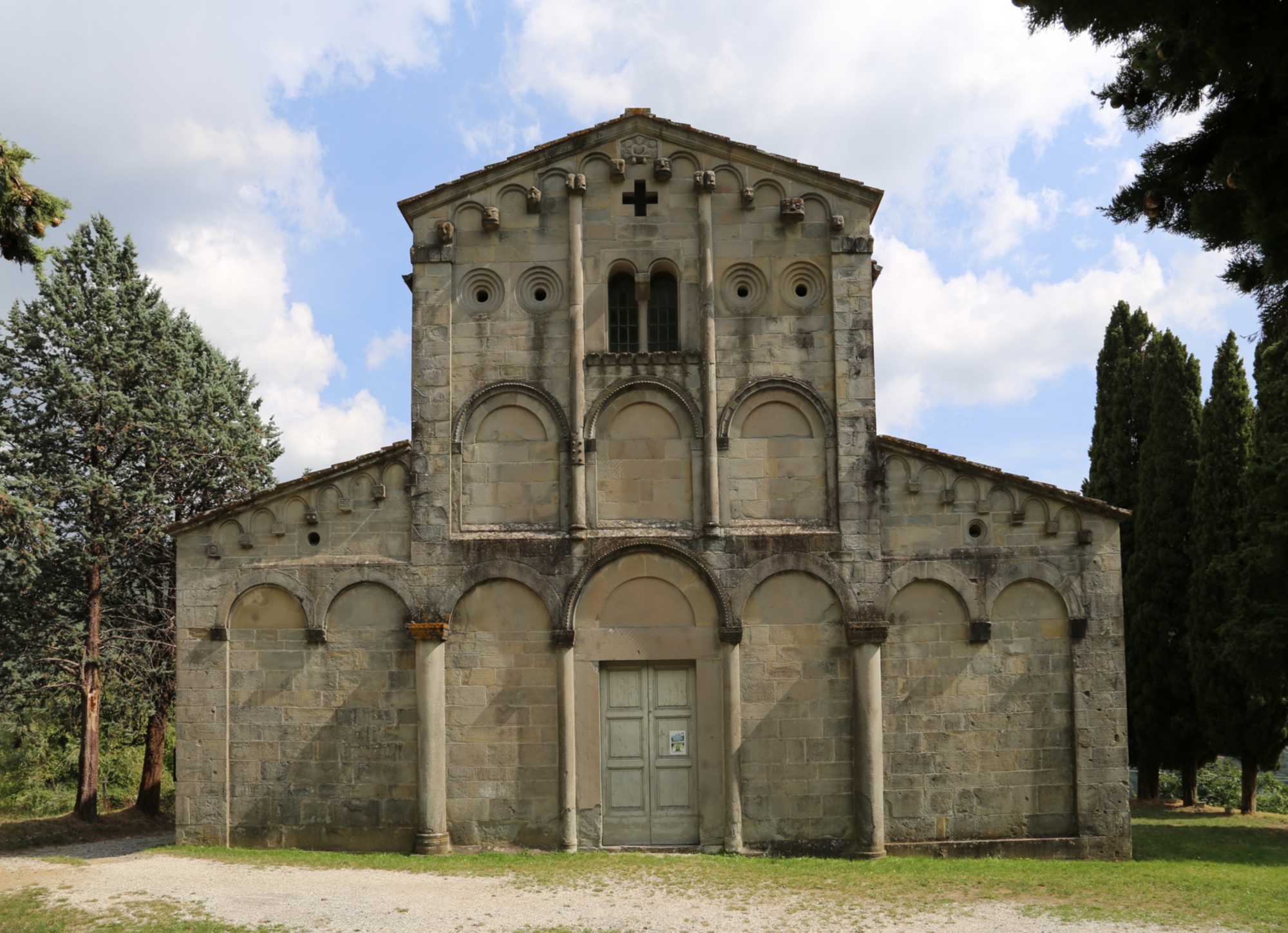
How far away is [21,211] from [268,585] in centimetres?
822

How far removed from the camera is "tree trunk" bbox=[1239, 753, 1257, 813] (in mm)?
22578

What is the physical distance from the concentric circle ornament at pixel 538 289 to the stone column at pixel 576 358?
0.91 ft

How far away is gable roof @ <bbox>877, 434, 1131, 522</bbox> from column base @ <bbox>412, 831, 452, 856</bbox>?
9.08m

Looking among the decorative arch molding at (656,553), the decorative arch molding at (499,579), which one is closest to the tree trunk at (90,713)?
the decorative arch molding at (499,579)

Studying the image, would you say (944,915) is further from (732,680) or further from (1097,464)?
(1097,464)

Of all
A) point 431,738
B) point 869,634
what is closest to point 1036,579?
point 869,634

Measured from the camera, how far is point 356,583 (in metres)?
16.2

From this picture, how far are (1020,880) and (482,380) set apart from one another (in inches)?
422

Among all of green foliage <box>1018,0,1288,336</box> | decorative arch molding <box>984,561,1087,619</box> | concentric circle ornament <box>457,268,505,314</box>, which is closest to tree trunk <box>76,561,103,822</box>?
concentric circle ornament <box>457,268,505,314</box>

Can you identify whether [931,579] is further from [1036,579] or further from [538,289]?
[538,289]

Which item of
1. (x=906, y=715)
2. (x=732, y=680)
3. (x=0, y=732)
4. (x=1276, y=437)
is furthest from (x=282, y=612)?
(x=1276, y=437)

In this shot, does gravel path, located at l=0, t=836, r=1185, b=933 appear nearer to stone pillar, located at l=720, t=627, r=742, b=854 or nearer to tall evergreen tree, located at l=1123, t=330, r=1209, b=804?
stone pillar, located at l=720, t=627, r=742, b=854

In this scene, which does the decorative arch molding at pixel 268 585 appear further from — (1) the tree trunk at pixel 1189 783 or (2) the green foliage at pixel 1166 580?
(1) the tree trunk at pixel 1189 783

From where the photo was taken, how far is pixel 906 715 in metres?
15.8
